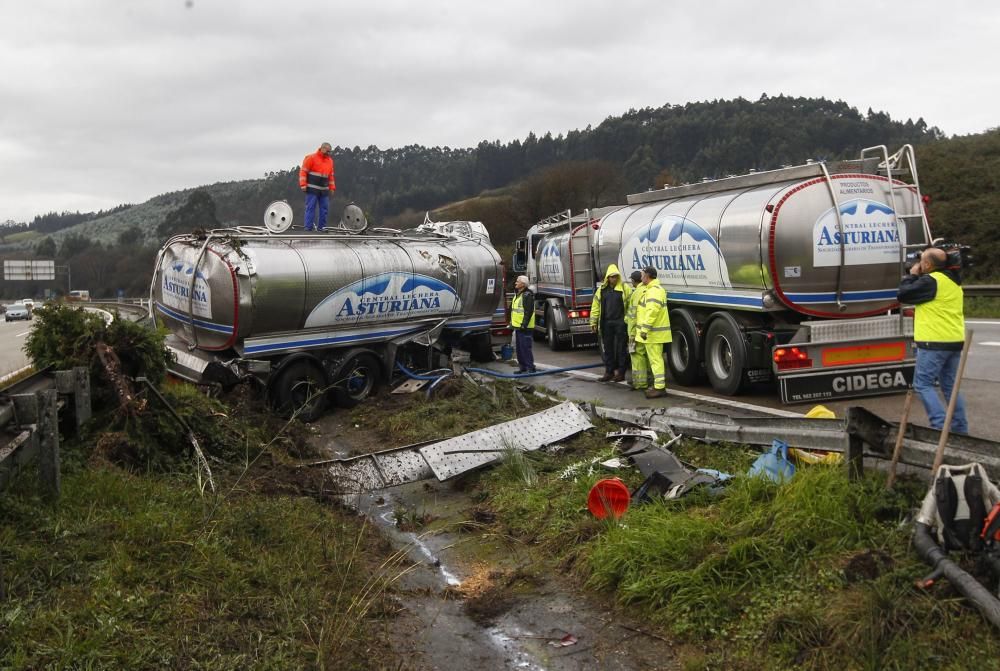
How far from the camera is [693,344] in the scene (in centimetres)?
1146

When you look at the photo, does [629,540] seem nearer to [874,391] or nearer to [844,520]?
[844,520]

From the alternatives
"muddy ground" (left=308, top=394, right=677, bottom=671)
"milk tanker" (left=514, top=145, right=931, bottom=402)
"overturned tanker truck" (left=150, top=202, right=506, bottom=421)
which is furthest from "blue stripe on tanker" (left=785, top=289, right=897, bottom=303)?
"overturned tanker truck" (left=150, top=202, right=506, bottom=421)

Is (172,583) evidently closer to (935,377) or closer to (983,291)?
(935,377)

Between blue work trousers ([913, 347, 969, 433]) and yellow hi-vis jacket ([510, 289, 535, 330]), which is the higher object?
yellow hi-vis jacket ([510, 289, 535, 330])

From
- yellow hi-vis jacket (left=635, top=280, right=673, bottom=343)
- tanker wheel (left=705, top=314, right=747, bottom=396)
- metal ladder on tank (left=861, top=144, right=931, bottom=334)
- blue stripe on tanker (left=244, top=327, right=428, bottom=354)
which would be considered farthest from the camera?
blue stripe on tanker (left=244, top=327, right=428, bottom=354)

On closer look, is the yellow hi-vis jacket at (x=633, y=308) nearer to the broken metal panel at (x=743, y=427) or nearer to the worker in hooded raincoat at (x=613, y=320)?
the worker in hooded raincoat at (x=613, y=320)

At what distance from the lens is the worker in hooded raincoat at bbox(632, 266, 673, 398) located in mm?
10820

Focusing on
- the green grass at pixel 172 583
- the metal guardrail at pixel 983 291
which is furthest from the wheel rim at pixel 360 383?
the metal guardrail at pixel 983 291

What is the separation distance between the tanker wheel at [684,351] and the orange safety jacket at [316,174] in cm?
625

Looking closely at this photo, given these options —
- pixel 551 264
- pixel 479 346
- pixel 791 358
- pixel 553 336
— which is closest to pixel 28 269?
pixel 551 264

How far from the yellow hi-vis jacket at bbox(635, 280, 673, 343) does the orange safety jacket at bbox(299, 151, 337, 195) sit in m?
6.00

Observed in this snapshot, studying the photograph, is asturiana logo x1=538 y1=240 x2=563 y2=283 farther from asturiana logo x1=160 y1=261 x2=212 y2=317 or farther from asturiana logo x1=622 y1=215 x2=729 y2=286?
asturiana logo x1=160 y1=261 x2=212 y2=317

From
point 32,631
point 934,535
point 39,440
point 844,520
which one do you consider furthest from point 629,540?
point 39,440

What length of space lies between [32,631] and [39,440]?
1.82m
